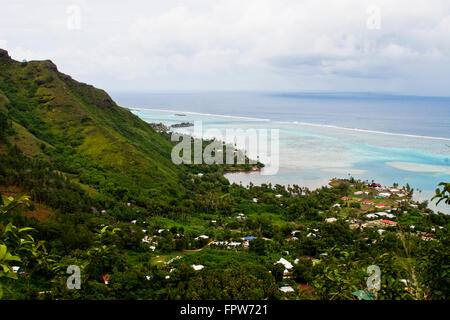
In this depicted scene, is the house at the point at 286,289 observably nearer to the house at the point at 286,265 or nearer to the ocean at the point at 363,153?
the house at the point at 286,265

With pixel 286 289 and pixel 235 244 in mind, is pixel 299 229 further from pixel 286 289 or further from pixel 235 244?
pixel 286 289

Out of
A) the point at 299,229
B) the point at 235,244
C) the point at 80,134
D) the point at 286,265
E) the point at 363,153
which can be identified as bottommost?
the point at 299,229

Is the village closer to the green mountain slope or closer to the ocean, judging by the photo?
the ocean

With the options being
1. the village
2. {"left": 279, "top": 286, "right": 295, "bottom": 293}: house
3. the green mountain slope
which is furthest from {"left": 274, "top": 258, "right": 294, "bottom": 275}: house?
the green mountain slope

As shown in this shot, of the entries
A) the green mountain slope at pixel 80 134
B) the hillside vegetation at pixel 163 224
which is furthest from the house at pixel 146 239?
the green mountain slope at pixel 80 134

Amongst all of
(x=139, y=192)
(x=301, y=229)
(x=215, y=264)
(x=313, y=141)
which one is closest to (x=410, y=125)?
(x=313, y=141)

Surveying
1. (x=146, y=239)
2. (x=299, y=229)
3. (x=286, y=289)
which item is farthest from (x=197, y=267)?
(x=299, y=229)

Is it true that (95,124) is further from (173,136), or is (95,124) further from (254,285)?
(254,285)

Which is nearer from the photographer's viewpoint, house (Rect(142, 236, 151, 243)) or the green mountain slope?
house (Rect(142, 236, 151, 243))

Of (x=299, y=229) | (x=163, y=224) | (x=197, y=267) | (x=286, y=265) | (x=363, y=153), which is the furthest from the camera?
(x=363, y=153)

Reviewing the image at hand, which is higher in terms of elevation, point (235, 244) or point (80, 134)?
point (80, 134)
